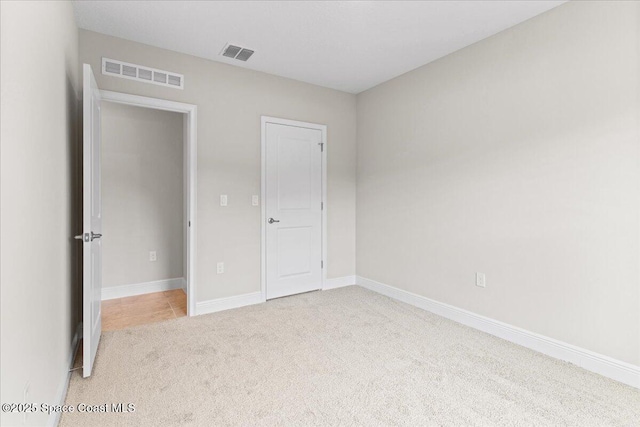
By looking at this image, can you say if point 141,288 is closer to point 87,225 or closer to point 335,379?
point 87,225

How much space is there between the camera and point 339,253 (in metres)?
4.40

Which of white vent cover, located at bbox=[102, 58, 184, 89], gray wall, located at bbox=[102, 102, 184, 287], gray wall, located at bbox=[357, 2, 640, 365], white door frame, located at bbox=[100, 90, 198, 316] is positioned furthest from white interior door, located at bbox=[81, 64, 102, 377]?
gray wall, located at bbox=[357, 2, 640, 365]

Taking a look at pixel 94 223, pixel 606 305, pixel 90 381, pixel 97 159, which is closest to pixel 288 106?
pixel 97 159

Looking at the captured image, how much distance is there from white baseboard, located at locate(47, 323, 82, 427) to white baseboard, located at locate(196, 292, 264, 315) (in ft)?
3.22

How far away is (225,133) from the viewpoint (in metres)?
3.49

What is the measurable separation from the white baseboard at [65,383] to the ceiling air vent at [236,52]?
2.75 metres

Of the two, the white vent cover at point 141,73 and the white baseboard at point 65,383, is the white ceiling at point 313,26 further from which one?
the white baseboard at point 65,383

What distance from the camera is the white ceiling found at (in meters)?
2.46

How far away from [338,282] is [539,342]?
2.33 m

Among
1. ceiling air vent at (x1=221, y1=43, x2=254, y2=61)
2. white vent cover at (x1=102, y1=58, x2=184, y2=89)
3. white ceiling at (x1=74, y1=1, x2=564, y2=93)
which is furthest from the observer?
ceiling air vent at (x1=221, y1=43, x2=254, y2=61)

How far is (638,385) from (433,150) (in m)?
2.32

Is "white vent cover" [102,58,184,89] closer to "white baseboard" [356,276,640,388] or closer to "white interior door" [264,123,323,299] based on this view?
"white interior door" [264,123,323,299]

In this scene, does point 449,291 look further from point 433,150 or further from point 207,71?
point 207,71

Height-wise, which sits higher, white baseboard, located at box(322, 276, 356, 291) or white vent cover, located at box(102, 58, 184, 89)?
white vent cover, located at box(102, 58, 184, 89)
